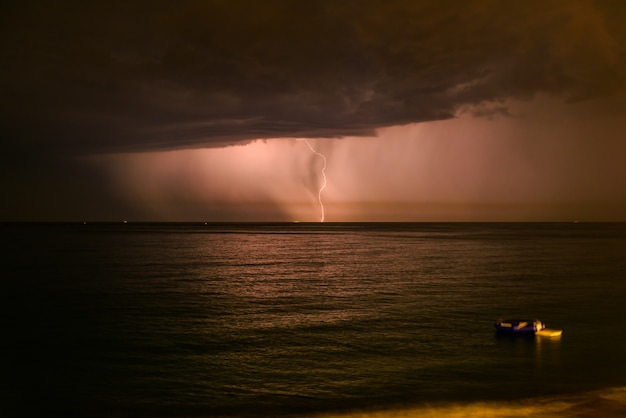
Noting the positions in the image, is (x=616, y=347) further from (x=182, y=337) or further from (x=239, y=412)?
(x=182, y=337)

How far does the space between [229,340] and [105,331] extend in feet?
31.9

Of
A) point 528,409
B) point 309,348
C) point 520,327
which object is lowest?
point 528,409

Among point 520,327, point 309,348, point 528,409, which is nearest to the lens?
point 528,409

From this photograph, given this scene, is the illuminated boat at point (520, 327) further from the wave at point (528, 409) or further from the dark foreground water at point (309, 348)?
the wave at point (528, 409)

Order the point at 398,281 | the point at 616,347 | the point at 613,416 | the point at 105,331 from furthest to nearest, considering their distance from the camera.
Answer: the point at 398,281, the point at 105,331, the point at 616,347, the point at 613,416

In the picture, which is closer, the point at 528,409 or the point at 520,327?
the point at 528,409

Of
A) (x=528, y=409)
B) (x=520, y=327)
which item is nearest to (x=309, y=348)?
(x=520, y=327)

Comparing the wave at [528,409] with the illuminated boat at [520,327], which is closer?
the wave at [528,409]

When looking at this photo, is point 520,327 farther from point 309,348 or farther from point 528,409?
point 528,409

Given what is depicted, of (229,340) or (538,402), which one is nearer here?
(538,402)

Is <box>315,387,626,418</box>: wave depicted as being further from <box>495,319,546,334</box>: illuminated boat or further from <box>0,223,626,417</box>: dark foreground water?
<box>495,319,546,334</box>: illuminated boat

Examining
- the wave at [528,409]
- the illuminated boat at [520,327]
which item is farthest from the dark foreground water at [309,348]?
the illuminated boat at [520,327]

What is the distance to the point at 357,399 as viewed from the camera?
23156mm

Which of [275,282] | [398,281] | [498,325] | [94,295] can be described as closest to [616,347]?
[498,325]
